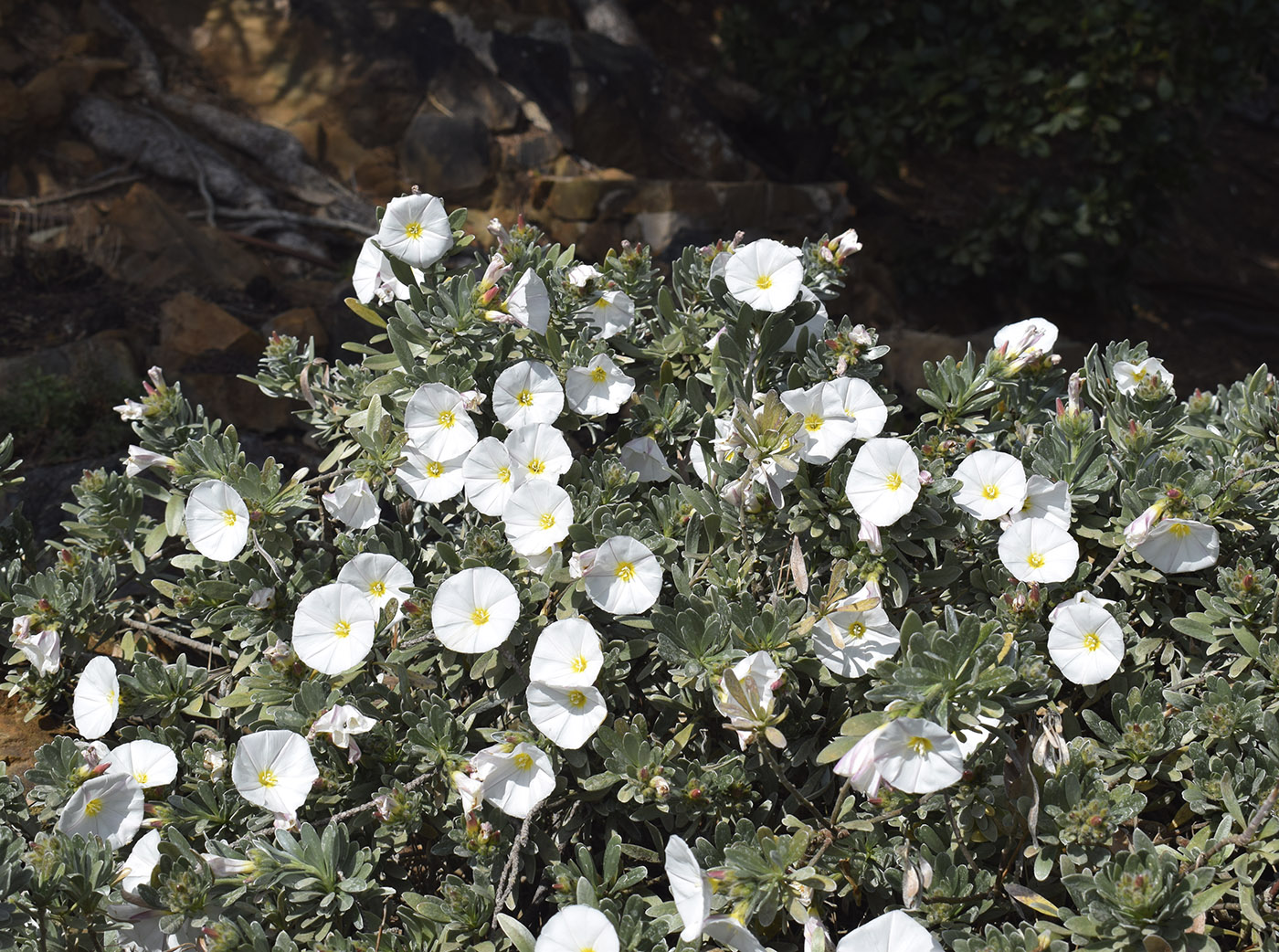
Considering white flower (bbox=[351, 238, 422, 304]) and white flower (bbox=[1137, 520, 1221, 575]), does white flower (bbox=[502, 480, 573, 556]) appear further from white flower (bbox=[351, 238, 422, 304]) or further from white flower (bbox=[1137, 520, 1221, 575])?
white flower (bbox=[1137, 520, 1221, 575])

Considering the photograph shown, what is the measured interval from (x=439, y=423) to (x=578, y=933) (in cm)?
90

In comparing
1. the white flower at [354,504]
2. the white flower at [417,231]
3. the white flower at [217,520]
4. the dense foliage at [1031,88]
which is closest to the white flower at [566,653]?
the white flower at [354,504]

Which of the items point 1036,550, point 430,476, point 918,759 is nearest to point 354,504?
point 430,476

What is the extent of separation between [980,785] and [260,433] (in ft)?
9.00

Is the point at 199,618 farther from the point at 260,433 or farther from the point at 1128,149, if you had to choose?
the point at 1128,149

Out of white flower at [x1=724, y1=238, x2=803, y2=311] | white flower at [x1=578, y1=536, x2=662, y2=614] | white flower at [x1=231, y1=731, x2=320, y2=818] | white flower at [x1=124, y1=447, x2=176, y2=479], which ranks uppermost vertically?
white flower at [x1=724, y1=238, x2=803, y2=311]

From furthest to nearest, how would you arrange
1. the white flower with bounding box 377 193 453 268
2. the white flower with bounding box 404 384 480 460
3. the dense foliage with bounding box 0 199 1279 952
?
the white flower with bounding box 377 193 453 268, the white flower with bounding box 404 384 480 460, the dense foliage with bounding box 0 199 1279 952

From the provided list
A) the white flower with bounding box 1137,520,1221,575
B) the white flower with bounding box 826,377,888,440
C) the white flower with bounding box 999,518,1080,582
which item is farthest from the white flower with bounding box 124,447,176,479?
the white flower with bounding box 1137,520,1221,575

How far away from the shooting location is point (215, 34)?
215 inches

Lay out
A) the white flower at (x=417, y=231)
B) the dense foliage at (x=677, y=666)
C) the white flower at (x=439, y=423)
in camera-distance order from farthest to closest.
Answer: the white flower at (x=417, y=231) < the white flower at (x=439, y=423) < the dense foliage at (x=677, y=666)

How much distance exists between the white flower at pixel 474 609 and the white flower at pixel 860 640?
1.63 feet

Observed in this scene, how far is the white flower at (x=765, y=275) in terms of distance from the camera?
6.14 feet

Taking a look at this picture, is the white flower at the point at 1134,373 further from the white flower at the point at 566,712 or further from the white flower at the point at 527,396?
the white flower at the point at 566,712

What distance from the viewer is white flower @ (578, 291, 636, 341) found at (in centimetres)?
207
